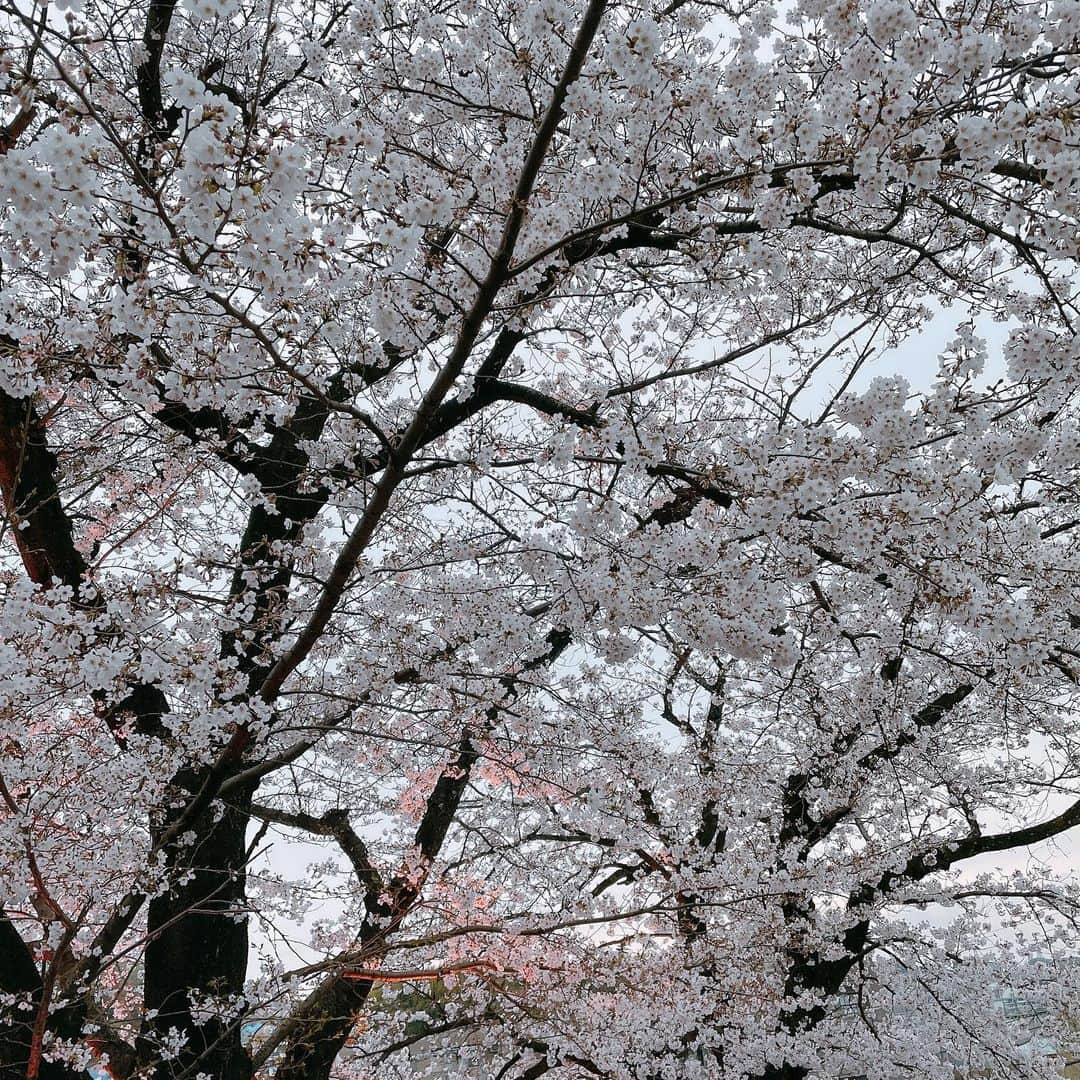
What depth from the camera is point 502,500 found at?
525 centimetres

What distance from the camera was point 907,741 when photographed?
7863mm

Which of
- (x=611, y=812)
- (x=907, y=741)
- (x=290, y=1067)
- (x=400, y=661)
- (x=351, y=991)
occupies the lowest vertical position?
(x=290, y=1067)

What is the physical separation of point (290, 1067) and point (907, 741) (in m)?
6.05

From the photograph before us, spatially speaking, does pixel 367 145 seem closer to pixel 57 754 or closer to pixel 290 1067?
pixel 57 754

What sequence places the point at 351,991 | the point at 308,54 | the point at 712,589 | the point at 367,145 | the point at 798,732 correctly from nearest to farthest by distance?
the point at 367,145
the point at 712,589
the point at 308,54
the point at 351,991
the point at 798,732

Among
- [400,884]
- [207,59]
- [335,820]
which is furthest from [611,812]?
[207,59]

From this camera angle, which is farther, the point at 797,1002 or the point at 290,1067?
the point at 797,1002

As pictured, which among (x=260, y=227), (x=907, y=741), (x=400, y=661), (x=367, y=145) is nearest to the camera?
(x=260, y=227)

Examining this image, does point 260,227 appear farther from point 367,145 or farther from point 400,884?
point 400,884

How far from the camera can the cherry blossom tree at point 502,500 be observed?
2.67 m

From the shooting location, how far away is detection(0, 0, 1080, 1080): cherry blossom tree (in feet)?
8.77

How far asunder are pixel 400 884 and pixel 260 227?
5.06 meters

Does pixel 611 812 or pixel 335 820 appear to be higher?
pixel 611 812

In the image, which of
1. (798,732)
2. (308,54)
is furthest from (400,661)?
(798,732)
